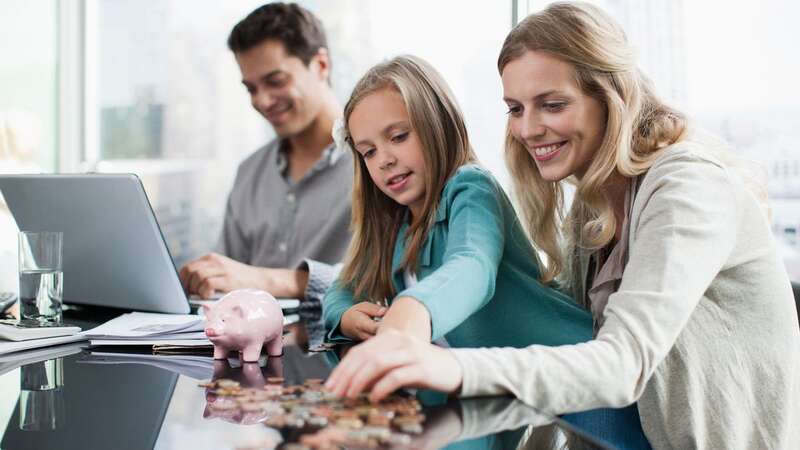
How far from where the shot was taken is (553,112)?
1.27 m

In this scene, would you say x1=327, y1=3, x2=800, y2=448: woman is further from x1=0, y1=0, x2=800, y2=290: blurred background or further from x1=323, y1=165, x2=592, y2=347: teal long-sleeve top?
x1=0, y1=0, x2=800, y2=290: blurred background

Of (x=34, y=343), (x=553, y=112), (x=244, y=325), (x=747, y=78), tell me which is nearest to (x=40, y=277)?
(x=34, y=343)

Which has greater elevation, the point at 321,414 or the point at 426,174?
the point at 426,174

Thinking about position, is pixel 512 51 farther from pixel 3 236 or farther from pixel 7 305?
pixel 3 236

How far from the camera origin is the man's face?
245cm

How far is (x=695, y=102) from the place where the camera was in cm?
235

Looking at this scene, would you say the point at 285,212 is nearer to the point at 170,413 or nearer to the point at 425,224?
the point at 425,224

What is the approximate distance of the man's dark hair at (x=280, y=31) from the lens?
244 cm

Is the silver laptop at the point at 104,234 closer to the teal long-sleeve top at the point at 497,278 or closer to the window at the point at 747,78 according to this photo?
the teal long-sleeve top at the point at 497,278

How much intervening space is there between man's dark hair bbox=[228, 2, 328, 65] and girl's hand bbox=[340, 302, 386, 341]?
1.32 metres

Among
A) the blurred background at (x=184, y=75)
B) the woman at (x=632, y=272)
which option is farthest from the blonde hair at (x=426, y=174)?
the blurred background at (x=184, y=75)

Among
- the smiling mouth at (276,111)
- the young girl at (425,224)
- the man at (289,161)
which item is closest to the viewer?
the young girl at (425,224)

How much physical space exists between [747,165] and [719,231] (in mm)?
256

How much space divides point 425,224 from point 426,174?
0.09m
